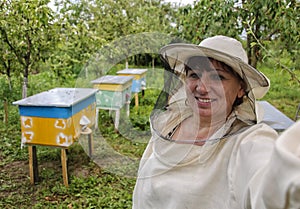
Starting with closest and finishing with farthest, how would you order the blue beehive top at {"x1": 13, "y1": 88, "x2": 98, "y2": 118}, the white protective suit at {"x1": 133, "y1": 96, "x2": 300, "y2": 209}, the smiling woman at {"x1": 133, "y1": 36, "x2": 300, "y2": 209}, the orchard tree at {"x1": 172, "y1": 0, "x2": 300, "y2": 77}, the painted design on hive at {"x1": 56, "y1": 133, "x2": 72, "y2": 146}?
the white protective suit at {"x1": 133, "y1": 96, "x2": 300, "y2": 209} < the smiling woman at {"x1": 133, "y1": 36, "x2": 300, "y2": 209} < the orchard tree at {"x1": 172, "y1": 0, "x2": 300, "y2": 77} < the blue beehive top at {"x1": 13, "y1": 88, "x2": 98, "y2": 118} < the painted design on hive at {"x1": 56, "y1": 133, "x2": 72, "y2": 146}

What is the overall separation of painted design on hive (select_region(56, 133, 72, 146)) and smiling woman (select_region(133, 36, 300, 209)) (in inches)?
63.9

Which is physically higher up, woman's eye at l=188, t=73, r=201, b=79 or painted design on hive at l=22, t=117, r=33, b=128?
woman's eye at l=188, t=73, r=201, b=79

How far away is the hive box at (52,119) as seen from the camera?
239 cm

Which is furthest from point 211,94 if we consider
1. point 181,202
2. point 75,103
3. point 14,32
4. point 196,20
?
point 14,32

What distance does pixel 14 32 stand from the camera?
125 inches

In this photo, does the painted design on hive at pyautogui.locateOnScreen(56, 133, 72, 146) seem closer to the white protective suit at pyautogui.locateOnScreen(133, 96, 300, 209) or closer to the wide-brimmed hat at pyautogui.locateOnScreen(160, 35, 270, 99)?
the white protective suit at pyautogui.locateOnScreen(133, 96, 300, 209)

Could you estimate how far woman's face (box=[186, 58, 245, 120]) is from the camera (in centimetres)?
81

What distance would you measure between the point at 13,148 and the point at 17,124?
80 centimetres

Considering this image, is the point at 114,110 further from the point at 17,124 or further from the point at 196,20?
the point at 17,124

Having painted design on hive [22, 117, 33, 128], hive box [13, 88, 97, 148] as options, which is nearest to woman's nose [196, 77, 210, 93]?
hive box [13, 88, 97, 148]

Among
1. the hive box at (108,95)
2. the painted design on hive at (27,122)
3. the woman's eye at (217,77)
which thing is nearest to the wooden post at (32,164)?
the painted design on hive at (27,122)

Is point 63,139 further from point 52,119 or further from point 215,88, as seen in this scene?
point 215,88

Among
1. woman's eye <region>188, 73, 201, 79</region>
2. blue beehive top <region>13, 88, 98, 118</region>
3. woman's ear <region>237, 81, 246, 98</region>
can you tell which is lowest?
blue beehive top <region>13, 88, 98, 118</region>

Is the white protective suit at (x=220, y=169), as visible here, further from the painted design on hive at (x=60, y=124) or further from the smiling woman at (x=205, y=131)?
the painted design on hive at (x=60, y=124)
